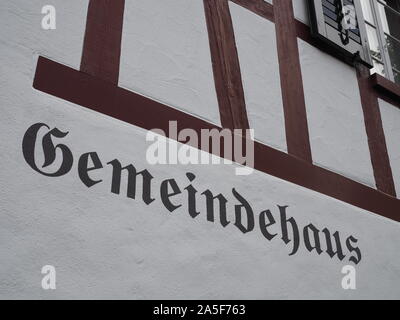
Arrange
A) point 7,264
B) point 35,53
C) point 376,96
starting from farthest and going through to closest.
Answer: point 376,96, point 35,53, point 7,264

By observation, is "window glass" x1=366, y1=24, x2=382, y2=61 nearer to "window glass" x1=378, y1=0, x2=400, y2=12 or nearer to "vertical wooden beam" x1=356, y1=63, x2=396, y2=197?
"vertical wooden beam" x1=356, y1=63, x2=396, y2=197

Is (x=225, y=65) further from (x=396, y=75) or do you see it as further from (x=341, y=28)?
(x=396, y=75)

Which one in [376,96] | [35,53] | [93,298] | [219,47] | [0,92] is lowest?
[93,298]

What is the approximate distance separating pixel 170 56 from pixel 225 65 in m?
0.41

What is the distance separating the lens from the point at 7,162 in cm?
170

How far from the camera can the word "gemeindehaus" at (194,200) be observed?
1.82 m

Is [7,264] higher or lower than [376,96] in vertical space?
lower

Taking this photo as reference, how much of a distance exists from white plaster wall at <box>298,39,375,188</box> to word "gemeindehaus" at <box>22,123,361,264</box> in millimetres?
555

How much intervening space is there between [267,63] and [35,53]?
5.15ft

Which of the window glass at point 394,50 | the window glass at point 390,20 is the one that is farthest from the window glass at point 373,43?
the window glass at point 390,20

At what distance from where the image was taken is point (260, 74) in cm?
287

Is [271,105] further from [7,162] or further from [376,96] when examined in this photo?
[7,162]

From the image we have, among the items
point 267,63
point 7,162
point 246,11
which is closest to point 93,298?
point 7,162

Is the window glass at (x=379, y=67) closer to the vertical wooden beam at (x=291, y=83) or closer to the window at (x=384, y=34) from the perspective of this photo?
the window at (x=384, y=34)
